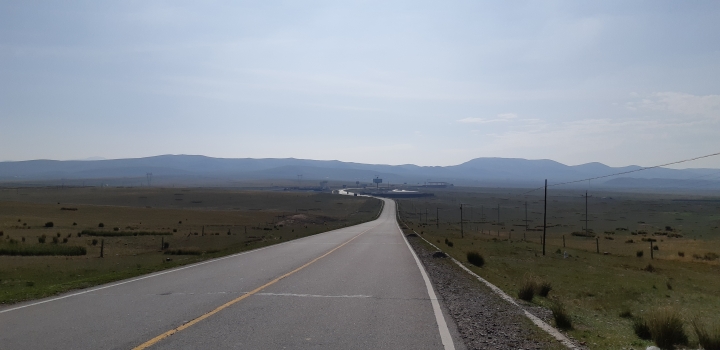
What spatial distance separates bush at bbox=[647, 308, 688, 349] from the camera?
794cm

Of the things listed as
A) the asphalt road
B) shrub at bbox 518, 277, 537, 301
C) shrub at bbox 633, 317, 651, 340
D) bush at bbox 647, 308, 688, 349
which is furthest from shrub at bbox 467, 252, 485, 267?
bush at bbox 647, 308, 688, 349

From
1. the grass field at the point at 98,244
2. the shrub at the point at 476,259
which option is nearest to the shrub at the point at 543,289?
the shrub at the point at 476,259

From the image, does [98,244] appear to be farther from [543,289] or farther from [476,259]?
[543,289]

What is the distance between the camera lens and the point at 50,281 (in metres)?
16.9

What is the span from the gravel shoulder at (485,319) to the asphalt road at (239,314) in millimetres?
307

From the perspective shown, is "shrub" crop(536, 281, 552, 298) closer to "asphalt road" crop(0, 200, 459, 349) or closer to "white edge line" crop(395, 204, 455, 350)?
"white edge line" crop(395, 204, 455, 350)

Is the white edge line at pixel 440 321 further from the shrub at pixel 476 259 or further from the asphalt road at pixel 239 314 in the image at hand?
the shrub at pixel 476 259

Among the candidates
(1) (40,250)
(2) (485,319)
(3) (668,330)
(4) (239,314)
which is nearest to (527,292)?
(2) (485,319)

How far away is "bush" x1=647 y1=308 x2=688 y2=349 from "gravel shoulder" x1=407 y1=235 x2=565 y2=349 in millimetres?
1640

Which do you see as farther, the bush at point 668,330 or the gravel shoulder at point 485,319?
the bush at point 668,330

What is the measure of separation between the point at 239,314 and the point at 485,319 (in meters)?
4.41

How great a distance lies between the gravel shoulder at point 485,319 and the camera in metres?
7.66

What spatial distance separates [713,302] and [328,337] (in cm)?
1720

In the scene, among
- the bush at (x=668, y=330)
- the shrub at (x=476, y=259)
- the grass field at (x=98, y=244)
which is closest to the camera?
the bush at (x=668, y=330)
